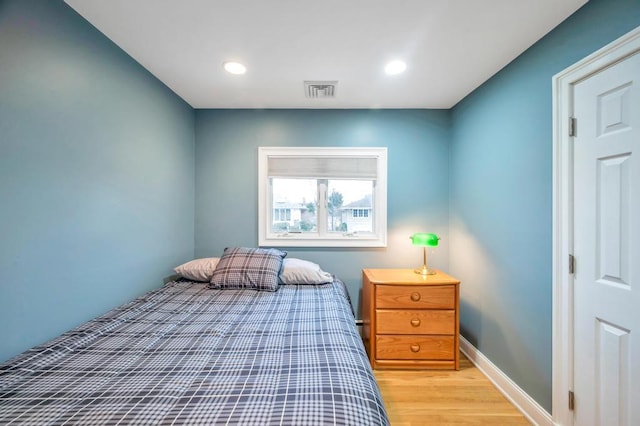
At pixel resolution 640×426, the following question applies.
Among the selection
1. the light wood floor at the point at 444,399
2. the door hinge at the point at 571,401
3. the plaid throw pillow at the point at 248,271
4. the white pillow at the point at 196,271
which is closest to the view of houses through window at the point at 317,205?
the plaid throw pillow at the point at 248,271

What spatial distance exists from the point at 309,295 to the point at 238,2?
1.88 m

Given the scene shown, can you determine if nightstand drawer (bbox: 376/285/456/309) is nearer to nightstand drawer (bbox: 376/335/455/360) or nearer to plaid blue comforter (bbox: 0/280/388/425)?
nightstand drawer (bbox: 376/335/455/360)

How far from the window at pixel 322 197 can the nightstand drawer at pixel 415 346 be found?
91cm

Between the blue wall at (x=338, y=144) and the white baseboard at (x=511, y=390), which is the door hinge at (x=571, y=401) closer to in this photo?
the white baseboard at (x=511, y=390)

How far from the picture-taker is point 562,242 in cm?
136

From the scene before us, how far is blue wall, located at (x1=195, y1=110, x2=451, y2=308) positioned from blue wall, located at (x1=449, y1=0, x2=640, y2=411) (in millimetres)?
309

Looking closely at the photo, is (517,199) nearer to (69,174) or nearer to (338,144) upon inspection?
(338,144)

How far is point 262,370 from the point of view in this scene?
99cm

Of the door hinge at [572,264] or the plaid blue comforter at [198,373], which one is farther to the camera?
the door hinge at [572,264]

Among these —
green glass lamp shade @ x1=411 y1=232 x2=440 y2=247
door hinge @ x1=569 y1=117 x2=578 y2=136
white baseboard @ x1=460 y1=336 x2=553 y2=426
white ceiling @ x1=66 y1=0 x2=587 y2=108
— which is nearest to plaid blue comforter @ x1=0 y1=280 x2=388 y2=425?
green glass lamp shade @ x1=411 y1=232 x2=440 y2=247

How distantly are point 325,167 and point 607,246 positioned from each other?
2051mm

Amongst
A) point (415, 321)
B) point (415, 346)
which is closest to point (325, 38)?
point (415, 321)

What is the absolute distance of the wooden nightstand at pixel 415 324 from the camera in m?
2.01

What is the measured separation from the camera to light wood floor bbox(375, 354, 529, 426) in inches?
60.5
